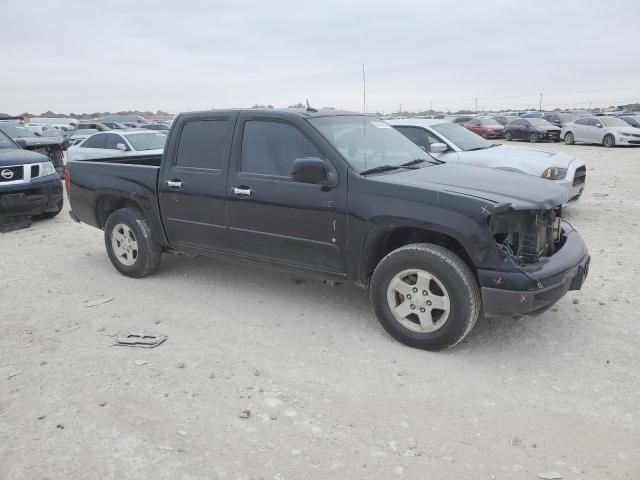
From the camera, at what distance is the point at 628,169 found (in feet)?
48.5

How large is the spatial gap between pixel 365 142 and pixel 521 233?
5.38 feet

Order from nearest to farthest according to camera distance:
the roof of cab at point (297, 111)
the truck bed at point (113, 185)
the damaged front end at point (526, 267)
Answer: the damaged front end at point (526, 267) < the roof of cab at point (297, 111) < the truck bed at point (113, 185)

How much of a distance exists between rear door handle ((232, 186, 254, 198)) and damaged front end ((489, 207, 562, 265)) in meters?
2.10

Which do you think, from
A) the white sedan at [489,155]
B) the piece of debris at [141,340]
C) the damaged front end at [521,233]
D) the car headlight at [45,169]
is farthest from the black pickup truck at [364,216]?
the car headlight at [45,169]

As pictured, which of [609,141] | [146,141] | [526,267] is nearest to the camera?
[526,267]

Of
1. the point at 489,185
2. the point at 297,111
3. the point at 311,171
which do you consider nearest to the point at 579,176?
the point at 489,185

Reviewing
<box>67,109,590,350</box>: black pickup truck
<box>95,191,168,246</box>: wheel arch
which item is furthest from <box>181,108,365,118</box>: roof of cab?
<box>95,191,168,246</box>: wheel arch

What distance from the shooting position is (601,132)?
23.8m

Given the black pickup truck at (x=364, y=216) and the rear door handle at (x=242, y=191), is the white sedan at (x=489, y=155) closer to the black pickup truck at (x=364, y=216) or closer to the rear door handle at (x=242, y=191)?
the black pickup truck at (x=364, y=216)

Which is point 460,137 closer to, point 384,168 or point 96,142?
point 384,168

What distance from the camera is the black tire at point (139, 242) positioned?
5.62m

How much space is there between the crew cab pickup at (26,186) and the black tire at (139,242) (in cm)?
333

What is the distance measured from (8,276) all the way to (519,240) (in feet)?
18.1

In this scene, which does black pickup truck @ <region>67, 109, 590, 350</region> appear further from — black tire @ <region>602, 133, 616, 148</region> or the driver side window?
black tire @ <region>602, 133, 616, 148</region>
